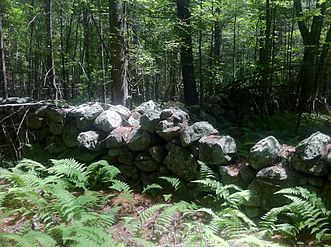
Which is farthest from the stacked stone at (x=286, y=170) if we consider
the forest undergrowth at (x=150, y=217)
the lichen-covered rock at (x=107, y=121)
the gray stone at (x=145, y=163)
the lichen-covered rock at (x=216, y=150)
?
the lichen-covered rock at (x=107, y=121)

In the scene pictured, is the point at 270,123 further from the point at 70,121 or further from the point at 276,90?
the point at 70,121

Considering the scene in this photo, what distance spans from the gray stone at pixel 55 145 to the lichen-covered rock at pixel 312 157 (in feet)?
14.5

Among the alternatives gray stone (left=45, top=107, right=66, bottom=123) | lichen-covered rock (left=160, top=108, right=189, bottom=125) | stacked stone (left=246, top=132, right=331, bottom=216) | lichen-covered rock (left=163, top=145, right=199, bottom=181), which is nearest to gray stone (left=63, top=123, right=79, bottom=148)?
gray stone (left=45, top=107, right=66, bottom=123)

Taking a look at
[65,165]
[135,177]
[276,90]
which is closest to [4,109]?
[65,165]

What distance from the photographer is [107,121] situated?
5684mm

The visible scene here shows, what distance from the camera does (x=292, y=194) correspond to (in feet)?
12.6

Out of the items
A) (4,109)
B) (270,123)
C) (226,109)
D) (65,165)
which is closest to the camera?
(65,165)

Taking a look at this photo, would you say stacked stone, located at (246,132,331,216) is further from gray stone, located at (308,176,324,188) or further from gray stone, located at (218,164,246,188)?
gray stone, located at (218,164,246,188)

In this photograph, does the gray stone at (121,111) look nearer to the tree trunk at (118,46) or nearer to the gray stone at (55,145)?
the tree trunk at (118,46)

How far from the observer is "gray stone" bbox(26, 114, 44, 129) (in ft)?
21.5

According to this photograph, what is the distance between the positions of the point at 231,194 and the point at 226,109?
4103 millimetres

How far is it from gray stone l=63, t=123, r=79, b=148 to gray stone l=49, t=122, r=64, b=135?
0.15m

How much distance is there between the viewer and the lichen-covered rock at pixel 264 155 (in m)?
4.04

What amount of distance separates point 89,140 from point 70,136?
62 centimetres
